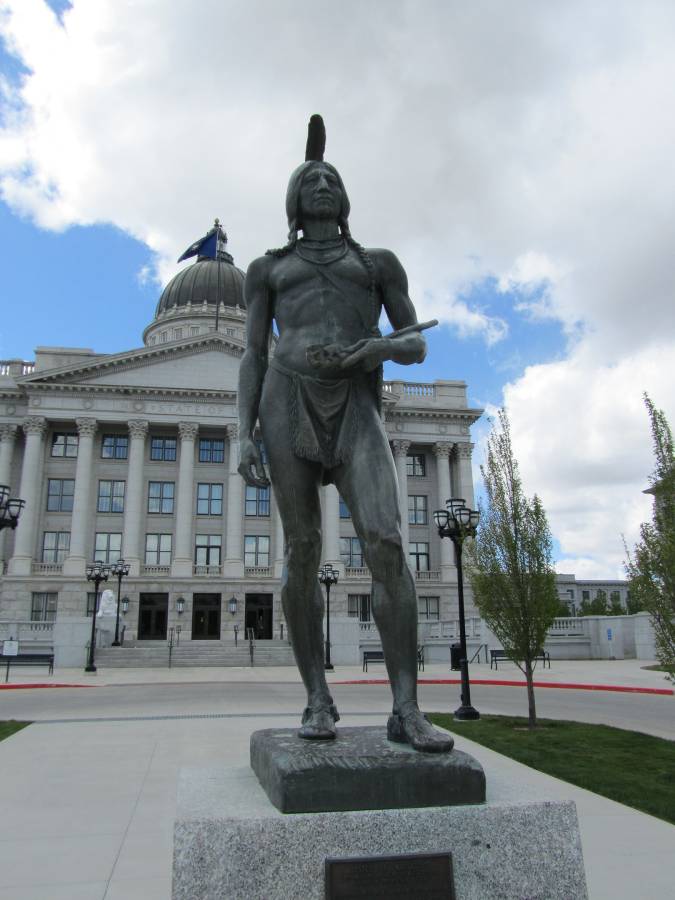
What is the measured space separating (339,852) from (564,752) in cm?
873

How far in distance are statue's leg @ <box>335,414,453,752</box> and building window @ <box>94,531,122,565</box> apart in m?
52.9

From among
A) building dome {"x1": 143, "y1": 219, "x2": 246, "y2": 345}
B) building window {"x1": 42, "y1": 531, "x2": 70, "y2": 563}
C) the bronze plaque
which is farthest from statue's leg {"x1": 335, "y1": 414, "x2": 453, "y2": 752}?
building dome {"x1": 143, "y1": 219, "x2": 246, "y2": 345}

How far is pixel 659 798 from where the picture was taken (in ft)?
25.5

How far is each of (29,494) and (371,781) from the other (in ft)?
181

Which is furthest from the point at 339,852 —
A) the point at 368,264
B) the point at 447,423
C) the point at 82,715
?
the point at 447,423

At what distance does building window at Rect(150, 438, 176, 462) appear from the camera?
5803 cm

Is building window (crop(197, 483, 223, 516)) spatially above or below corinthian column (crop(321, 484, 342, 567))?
above

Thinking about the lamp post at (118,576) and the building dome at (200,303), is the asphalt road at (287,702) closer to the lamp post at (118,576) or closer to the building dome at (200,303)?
the lamp post at (118,576)

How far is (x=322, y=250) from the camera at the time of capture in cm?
516

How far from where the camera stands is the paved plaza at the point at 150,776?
5.11m

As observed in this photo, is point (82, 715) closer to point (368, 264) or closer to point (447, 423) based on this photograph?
point (368, 264)

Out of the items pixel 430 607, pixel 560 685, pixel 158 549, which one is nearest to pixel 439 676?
pixel 560 685

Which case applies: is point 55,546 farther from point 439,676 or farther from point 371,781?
point 371,781

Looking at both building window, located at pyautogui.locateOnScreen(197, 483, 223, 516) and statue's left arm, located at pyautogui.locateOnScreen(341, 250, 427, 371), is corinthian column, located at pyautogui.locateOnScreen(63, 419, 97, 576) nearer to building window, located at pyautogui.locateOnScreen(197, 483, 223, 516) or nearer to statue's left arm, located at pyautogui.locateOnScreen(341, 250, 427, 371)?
building window, located at pyautogui.locateOnScreen(197, 483, 223, 516)
